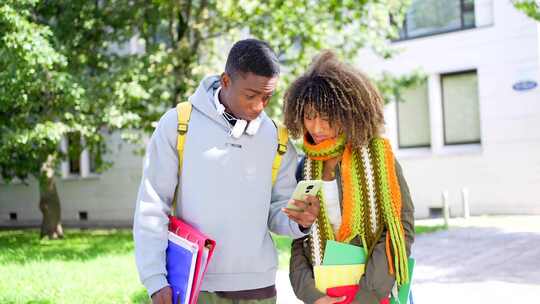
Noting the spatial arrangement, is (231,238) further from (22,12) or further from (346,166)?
(22,12)

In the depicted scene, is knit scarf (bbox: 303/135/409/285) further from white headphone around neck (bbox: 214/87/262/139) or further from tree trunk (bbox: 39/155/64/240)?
tree trunk (bbox: 39/155/64/240)

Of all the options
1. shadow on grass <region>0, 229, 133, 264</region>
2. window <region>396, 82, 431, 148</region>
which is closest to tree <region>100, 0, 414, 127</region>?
shadow on grass <region>0, 229, 133, 264</region>

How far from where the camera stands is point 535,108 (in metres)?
15.8

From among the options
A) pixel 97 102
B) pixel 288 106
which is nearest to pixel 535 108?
pixel 97 102

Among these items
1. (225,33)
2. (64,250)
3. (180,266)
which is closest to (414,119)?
(225,33)

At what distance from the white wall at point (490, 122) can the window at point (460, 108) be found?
19 centimetres

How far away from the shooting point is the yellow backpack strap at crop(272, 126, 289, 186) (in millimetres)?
2844

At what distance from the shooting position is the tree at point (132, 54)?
10.9 metres

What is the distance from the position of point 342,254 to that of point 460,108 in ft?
49.9

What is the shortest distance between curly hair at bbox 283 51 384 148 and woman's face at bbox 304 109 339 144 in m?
0.01

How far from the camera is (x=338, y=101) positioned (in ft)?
8.95

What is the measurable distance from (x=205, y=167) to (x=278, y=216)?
0.38 metres

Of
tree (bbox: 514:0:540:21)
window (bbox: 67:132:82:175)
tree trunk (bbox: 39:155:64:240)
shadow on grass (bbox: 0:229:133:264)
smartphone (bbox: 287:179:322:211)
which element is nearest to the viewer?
smartphone (bbox: 287:179:322:211)

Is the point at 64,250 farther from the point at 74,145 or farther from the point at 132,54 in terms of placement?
the point at 132,54
